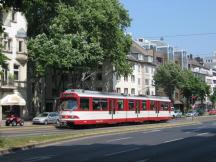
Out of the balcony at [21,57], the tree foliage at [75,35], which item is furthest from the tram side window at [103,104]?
the balcony at [21,57]

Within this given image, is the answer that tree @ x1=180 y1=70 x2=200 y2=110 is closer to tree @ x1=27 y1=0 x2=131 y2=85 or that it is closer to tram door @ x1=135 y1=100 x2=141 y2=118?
tree @ x1=27 y1=0 x2=131 y2=85

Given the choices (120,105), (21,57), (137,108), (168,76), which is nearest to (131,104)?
(137,108)

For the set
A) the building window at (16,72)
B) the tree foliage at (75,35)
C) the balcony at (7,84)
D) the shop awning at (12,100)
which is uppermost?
the tree foliage at (75,35)

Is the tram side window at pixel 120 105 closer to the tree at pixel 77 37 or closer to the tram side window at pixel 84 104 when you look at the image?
Result: the tram side window at pixel 84 104

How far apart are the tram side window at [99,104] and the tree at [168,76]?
207ft

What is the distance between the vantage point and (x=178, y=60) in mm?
Answer: 146625

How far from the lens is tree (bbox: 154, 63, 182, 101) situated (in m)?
108

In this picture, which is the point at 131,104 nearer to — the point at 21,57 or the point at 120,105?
the point at 120,105

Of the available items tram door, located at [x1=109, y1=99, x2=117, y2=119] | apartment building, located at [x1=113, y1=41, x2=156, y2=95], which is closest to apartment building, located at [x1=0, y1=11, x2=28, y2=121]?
tram door, located at [x1=109, y1=99, x2=117, y2=119]

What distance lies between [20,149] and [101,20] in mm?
42146

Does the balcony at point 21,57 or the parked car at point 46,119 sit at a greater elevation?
the balcony at point 21,57

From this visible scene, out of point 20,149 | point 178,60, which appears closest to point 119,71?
point 20,149

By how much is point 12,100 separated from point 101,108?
1987 centimetres

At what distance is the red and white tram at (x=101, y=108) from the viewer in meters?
43.1
